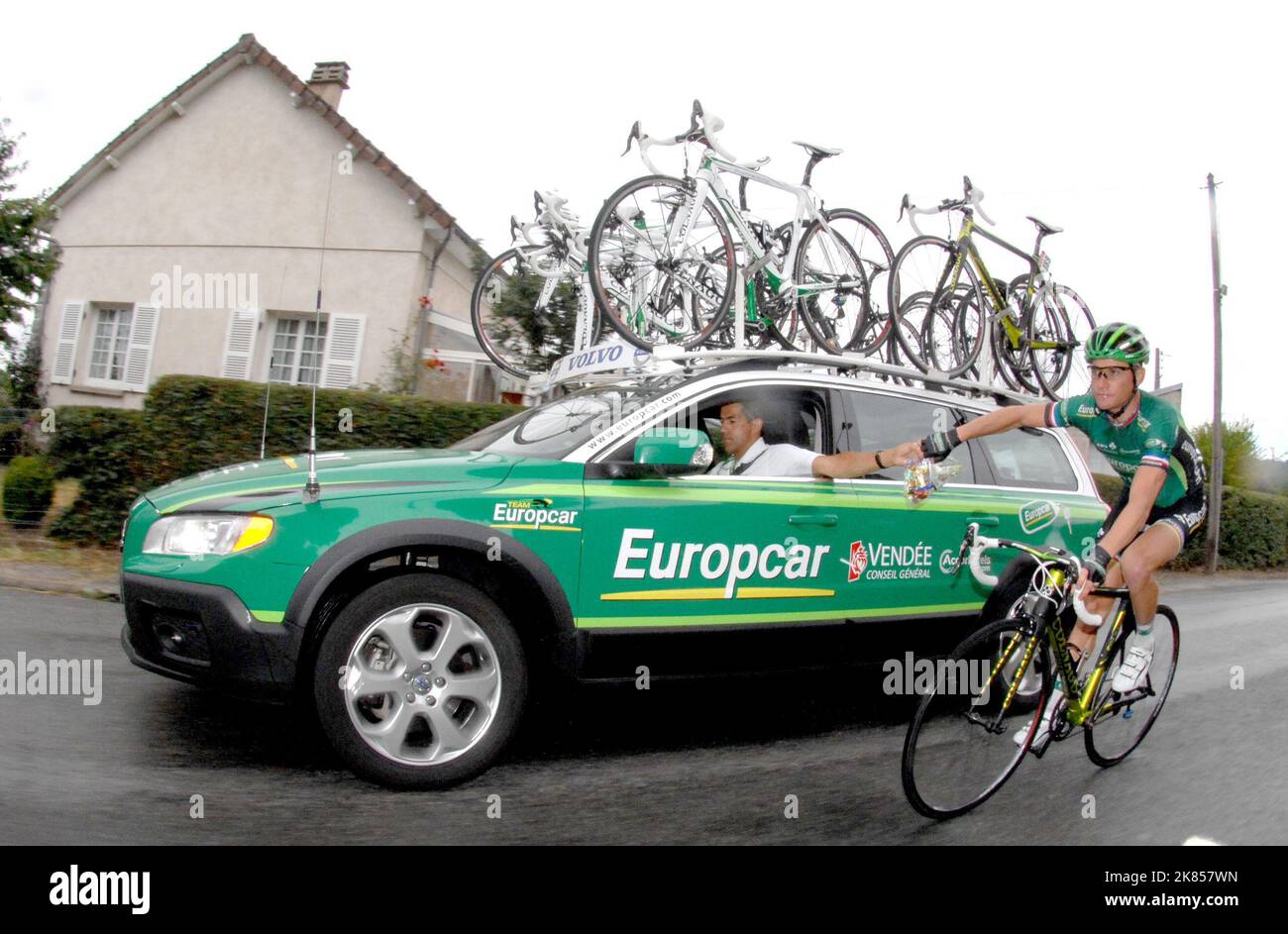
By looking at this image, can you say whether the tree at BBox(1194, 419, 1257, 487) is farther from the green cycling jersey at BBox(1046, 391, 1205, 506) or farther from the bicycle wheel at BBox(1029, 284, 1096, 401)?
the green cycling jersey at BBox(1046, 391, 1205, 506)

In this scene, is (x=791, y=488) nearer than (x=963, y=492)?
Yes

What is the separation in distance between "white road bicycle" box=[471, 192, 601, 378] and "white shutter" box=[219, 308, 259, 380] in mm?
8677

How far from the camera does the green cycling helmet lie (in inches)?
177

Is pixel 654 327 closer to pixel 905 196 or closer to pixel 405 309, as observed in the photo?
pixel 905 196

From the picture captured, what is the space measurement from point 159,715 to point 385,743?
145 cm

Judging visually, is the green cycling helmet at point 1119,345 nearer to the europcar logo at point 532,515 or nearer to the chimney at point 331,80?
the europcar logo at point 532,515

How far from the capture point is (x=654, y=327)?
6.32m

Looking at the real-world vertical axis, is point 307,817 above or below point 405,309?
below

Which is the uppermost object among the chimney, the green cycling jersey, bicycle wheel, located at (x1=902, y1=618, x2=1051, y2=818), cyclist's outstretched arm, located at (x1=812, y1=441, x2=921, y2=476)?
the chimney

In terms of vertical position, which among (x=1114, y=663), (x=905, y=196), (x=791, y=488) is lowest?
(x=1114, y=663)

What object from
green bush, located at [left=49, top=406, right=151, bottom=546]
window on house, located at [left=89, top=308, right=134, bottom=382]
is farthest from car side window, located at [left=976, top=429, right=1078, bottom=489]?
window on house, located at [left=89, top=308, right=134, bottom=382]

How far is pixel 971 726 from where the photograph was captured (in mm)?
4180
